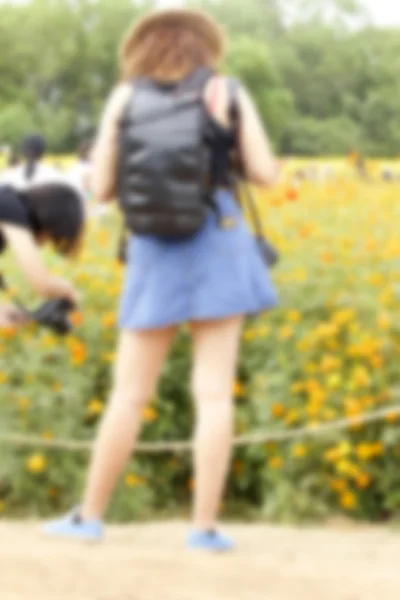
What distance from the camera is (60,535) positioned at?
406 centimetres

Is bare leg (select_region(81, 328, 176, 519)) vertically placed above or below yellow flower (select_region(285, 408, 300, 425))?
above

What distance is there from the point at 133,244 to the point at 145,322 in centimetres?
23

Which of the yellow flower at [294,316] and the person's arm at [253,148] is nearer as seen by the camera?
the person's arm at [253,148]

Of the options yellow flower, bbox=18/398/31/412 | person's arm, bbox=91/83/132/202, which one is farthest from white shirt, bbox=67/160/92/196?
person's arm, bbox=91/83/132/202

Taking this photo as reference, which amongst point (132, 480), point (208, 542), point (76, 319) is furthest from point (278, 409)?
point (208, 542)

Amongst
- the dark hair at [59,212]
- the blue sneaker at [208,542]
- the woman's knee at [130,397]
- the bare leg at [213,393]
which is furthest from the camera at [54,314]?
the blue sneaker at [208,542]

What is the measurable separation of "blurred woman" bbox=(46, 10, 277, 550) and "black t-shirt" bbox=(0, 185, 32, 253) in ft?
1.02

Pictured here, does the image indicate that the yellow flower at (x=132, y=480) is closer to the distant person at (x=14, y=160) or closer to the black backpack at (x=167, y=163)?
the black backpack at (x=167, y=163)

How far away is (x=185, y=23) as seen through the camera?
3.93 metres

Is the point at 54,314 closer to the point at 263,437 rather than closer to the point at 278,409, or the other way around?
the point at 263,437

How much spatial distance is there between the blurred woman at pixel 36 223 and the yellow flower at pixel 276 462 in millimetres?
1837

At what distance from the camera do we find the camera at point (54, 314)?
3772 mm

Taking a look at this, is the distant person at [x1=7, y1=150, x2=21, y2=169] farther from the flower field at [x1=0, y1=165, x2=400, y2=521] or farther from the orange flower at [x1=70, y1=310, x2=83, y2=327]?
the orange flower at [x1=70, y1=310, x2=83, y2=327]

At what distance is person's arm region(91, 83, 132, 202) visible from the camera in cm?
389
